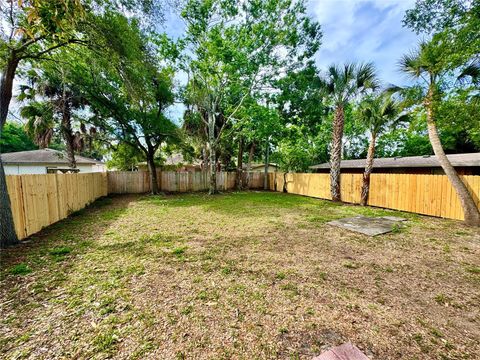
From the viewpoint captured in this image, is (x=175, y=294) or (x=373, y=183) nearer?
(x=175, y=294)

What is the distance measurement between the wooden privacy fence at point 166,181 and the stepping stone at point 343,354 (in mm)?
13697

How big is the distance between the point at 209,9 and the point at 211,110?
4747mm

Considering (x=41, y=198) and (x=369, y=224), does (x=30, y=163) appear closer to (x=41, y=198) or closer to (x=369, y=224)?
(x=41, y=198)

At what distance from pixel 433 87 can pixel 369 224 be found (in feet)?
15.0

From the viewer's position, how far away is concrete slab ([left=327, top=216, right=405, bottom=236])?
5340 mm

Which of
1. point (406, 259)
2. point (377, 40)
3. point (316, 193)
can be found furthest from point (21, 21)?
point (316, 193)

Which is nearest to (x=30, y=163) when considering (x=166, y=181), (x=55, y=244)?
(x=166, y=181)

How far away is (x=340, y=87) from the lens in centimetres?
946

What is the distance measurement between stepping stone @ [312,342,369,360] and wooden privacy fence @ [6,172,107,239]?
232 inches

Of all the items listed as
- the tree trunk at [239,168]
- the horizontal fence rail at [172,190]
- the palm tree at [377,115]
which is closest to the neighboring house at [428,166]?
the horizontal fence rail at [172,190]

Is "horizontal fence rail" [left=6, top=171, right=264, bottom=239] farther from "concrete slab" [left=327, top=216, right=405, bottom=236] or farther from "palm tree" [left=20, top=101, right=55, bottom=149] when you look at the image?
"concrete slab" [left=327, top=216, right=405, bottom=236]

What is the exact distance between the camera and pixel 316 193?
1244 centimetres

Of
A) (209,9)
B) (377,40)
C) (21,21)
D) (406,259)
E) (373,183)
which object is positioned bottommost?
(406,259)

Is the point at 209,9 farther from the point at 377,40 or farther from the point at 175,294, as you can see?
the point at 175,294
